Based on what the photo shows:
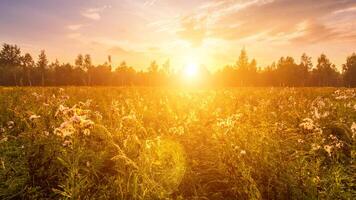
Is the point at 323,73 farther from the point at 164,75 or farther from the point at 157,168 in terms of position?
the point at 157,168

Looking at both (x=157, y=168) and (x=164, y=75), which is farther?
(x=164, y=75)

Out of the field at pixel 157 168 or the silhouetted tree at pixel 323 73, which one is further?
the silhouetted tree at pixel 323 73

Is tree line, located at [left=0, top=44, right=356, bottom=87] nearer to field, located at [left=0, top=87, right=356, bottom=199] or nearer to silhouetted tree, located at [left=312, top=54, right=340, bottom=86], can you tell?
silhouetted tree, located at [left=312, top=54, right=340, bottom=86]

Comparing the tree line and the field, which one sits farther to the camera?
the tree line

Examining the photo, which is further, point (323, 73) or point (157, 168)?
point (323, 73)

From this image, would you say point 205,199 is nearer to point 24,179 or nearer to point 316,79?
point 24,179

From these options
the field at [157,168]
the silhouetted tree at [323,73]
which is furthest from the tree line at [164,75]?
the field at [157,168]

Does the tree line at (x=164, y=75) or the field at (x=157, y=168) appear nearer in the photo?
the field at (x=157, y=168)

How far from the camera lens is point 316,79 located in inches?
3664

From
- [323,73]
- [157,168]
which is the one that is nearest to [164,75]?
[323,73]

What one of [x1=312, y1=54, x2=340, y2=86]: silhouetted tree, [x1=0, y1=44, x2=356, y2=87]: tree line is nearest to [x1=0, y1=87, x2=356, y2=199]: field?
[x1=0, y1=44, x2=356, y2=87]: tree line

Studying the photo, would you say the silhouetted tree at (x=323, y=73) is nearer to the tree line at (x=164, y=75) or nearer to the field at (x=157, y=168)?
the tree line at (x=164, y=75)

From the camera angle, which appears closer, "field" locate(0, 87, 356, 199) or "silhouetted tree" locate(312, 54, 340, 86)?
"field" locate(0, 87, 356, 199)

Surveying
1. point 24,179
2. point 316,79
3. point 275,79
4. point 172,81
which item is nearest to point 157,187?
point 24,179
